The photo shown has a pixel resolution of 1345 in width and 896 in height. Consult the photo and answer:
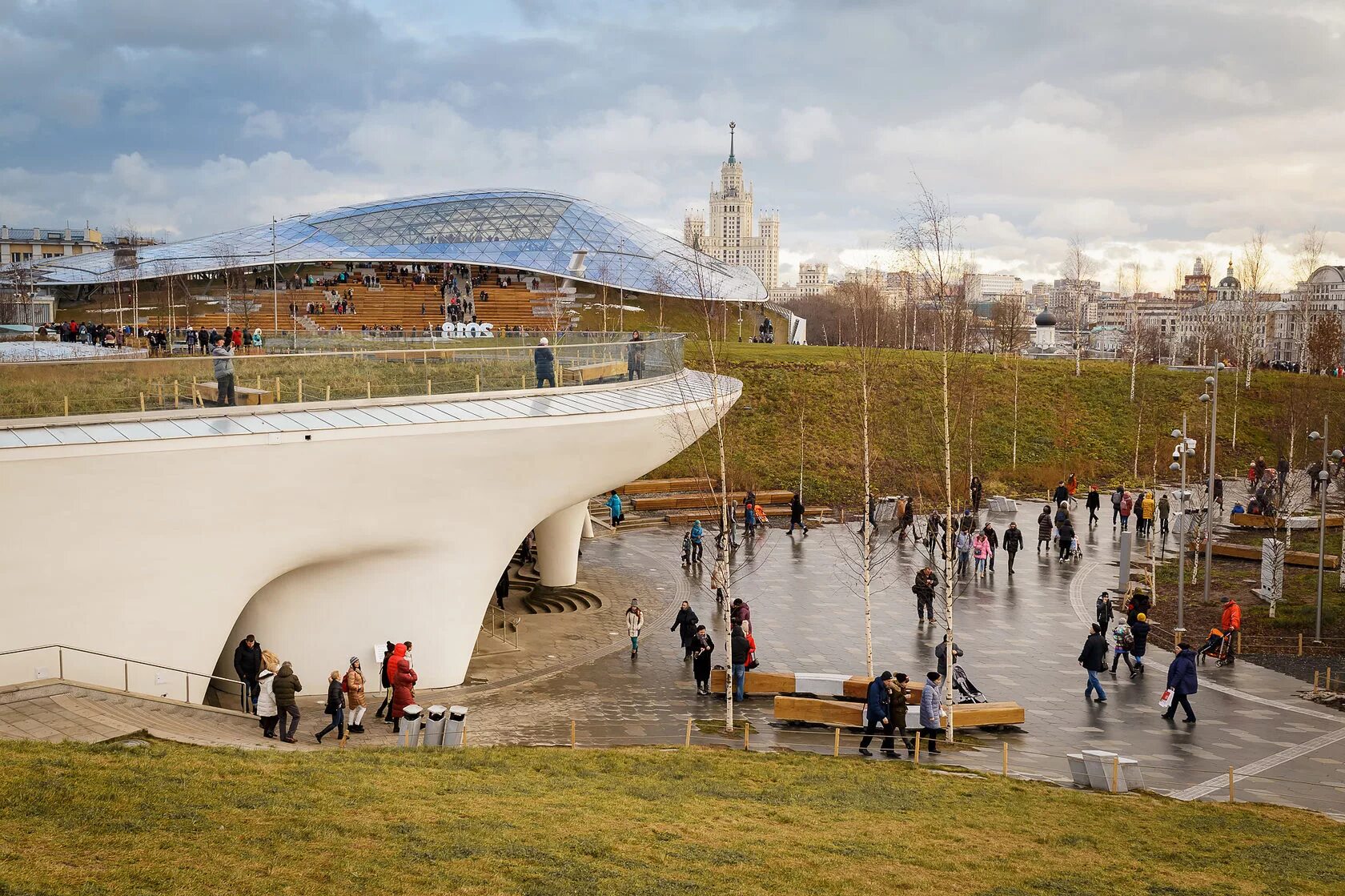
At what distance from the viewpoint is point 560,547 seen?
23.2 m

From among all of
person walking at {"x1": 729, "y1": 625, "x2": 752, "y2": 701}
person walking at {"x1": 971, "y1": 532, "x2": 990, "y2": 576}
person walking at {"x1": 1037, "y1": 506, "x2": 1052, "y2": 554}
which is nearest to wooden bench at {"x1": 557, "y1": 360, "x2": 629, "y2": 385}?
person walking at {"x1": 729, "y1": 625, "x2": 752, "y2": 701}

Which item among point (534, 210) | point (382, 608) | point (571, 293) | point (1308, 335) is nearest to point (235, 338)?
point (382, 608)

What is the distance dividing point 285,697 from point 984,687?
31.9 feet

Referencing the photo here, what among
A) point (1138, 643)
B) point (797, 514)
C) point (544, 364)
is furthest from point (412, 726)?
point (797, 514)

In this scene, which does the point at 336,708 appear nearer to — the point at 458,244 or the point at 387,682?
the point at 387,682

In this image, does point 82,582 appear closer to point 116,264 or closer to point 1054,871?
point 1054,871

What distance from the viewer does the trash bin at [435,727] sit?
12.6m

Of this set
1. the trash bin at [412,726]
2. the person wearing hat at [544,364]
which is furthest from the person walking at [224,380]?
the person wearing hat at [544,364]

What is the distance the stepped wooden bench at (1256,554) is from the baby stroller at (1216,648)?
6.81m

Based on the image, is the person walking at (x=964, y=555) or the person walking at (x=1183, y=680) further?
the person walking at (x=964, y=555)

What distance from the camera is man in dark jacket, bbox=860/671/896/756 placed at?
13617 millimetres

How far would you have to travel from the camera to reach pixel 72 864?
22.3 ft

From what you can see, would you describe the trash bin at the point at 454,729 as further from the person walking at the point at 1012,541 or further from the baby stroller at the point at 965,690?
the person walking at the point at 1012,541

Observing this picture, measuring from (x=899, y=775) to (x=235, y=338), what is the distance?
1562 centimetres
